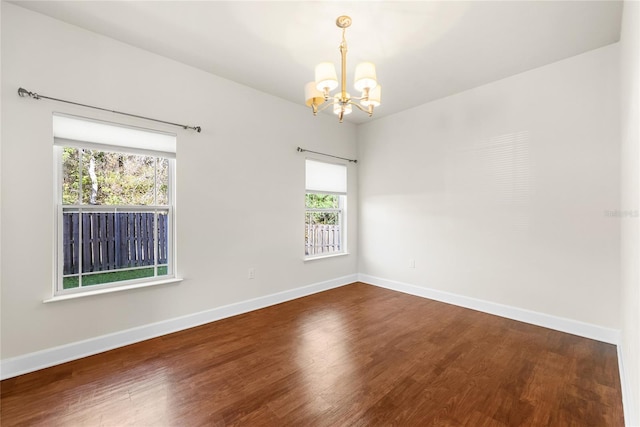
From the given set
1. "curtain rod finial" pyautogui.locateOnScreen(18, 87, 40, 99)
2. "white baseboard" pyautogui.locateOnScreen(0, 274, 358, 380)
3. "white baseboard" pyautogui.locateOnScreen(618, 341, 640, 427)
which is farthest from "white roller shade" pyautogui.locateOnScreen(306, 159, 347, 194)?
"white baseboard" pyautogui.locateOnScreen(618, 341, 640, 427)

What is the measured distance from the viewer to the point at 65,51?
7.66 ft

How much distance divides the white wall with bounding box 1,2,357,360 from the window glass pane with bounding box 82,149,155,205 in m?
0.28

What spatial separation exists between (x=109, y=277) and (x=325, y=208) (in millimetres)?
2958

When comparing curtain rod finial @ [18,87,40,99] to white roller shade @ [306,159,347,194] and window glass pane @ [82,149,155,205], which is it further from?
white roller shade @ [306,159,347,194]

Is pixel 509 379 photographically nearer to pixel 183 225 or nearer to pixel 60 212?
pixel 183 225

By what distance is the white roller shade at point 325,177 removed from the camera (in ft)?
14.2

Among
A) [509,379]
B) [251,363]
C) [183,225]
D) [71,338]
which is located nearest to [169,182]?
[183,225]

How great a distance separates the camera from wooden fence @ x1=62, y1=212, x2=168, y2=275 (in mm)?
2447

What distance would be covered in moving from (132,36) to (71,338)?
107 inches

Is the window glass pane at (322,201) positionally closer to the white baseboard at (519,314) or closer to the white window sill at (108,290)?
the white baseboard at (519,314)

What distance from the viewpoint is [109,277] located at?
267 centimetres

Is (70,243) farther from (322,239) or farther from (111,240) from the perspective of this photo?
(322,239)

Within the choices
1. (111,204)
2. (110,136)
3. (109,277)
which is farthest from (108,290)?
(110,136)

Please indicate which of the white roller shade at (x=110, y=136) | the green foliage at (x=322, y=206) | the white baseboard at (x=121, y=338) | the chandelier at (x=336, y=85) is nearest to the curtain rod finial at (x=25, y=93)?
the white roller shade at (x=110, y=136)
